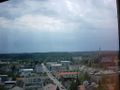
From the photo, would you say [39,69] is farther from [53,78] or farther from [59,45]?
[59,45]

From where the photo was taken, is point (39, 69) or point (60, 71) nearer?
point (60, 71)

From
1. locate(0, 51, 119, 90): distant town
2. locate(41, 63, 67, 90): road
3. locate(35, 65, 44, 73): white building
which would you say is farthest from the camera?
locate(35, 65, 44, 73): white building

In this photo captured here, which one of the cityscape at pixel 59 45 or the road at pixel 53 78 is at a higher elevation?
the cityscape at pixel 59 45

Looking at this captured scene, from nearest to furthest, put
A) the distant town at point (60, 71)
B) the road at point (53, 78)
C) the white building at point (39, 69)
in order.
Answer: the distant town at point (60, 71)
the road at point (53, 78)
the white building at point (39, 69)

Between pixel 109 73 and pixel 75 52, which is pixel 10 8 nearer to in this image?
pixel 75 52

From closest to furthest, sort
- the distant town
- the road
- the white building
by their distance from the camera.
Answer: the distant town → the road → the white building

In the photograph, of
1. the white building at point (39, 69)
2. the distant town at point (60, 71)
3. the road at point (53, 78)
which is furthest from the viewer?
the white building at point (39, 69)

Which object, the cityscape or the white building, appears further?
the white building

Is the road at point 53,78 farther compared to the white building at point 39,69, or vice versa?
the white building at point 39,69

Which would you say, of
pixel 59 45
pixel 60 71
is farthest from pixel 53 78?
pixel 59 45

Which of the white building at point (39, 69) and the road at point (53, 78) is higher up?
the white building at point (39, 69)
